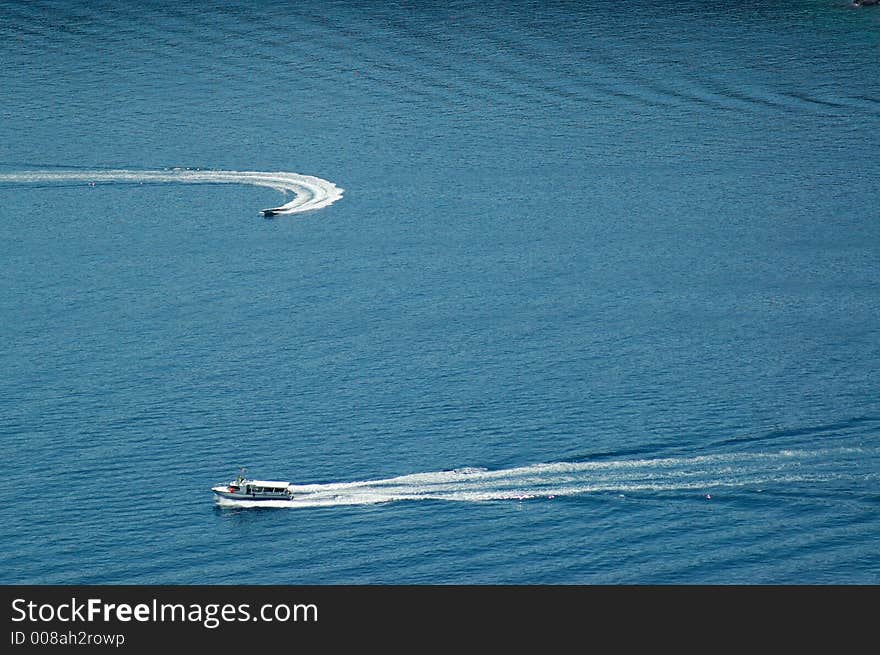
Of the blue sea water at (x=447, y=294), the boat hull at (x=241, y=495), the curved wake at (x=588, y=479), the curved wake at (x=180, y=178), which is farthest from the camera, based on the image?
the curved wake at (x=180, y=178)

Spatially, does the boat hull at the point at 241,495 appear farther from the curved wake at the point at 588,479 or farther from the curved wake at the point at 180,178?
the curved wake at the point at 180,178

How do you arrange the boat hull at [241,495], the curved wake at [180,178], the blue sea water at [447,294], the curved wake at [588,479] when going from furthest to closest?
the curved wake at [180,178]
the boat hull at [241,495]
the curved wake at [588,479]
the blue sea water at [447,294]

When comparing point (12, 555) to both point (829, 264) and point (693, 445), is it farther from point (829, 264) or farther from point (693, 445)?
point (829, 264)

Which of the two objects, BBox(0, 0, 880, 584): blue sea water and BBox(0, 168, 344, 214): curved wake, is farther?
BBox(0, 168, 344, 214): curved wake

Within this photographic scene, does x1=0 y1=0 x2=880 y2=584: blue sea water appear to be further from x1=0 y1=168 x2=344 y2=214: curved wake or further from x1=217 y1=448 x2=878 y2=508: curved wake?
x1=0 y1=168 x2=344 y2=214: curved wake

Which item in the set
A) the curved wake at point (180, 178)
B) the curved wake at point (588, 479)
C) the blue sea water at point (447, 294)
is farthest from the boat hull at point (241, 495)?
the curved wake at point (180, 178)

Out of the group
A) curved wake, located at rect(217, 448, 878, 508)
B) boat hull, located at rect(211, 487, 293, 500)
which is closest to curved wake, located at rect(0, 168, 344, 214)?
boat hull, located at rect(211, 487, 293, 500)
